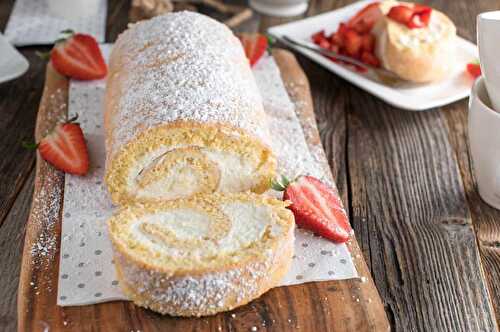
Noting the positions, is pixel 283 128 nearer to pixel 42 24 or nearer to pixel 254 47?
pixel 254 47

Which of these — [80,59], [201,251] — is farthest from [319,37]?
[201,251]

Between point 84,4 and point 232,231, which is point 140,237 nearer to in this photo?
point 232,231

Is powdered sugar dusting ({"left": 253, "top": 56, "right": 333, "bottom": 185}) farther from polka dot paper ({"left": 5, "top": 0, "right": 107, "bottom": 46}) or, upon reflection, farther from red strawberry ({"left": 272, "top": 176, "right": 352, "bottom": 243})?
polka dot paper ({"left": 5, "top": 0, "right": 107, "bottom": 46})

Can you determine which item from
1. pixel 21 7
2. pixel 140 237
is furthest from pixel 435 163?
pixel 21 7

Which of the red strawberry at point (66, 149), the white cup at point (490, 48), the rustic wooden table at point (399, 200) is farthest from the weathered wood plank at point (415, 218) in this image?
the red strawberry at point (66, 149)

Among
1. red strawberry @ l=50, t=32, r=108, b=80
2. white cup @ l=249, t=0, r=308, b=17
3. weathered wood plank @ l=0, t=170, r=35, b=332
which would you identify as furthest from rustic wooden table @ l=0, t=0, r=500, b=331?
white cup @ l=249, t=0, r=308, b=17
